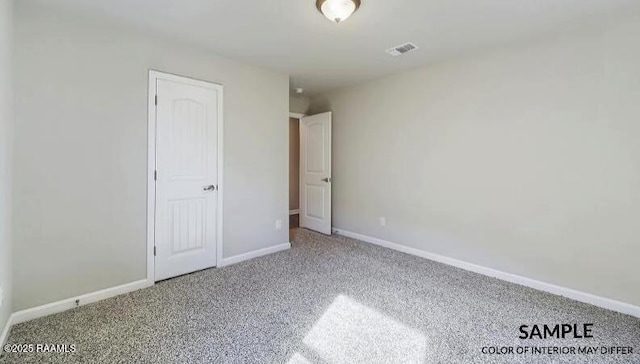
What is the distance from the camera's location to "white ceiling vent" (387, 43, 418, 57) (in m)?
2.86

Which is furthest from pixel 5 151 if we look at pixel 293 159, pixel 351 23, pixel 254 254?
pixel 293 159

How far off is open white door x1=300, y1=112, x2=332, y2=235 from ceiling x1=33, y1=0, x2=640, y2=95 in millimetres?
1544

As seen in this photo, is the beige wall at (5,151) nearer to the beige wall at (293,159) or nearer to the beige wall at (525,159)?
the beige wall at (525,159)

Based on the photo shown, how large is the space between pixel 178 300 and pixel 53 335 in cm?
77

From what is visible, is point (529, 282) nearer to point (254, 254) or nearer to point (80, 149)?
point (254, 254)

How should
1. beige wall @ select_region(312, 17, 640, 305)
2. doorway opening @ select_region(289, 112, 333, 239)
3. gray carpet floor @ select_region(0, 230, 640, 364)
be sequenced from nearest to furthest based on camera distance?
gray carpet floor @ select_region(0, 230, 640, 364), beige wall @ select_region(312, 17, 640, 305), doorway opening @ select_region(289, 112, 333, 239)

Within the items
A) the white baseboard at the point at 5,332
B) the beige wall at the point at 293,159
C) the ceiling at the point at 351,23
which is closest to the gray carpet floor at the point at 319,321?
the white baseboard at the point at 5,332

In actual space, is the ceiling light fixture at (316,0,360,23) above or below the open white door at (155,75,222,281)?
above

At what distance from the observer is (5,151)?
188 cm

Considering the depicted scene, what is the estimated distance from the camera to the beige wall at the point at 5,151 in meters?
1.78

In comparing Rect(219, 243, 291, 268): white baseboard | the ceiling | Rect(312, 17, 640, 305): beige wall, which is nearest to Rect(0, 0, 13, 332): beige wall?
the ceiling

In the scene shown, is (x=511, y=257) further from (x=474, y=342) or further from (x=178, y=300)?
(x=178, y=300)

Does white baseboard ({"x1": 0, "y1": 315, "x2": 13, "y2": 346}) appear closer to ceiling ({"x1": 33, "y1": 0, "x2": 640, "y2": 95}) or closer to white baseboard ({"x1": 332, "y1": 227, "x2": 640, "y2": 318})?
ceiling ({"x1": 33, "y1": 0, "x2": 640, "y2": 95})

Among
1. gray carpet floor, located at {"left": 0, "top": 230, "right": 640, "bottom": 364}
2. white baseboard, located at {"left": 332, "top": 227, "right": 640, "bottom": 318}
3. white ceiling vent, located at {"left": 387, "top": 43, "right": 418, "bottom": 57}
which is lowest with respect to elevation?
gray carpet floor, located at {"left": 0, "top": 230, "right": 640, "bottom": 364}
